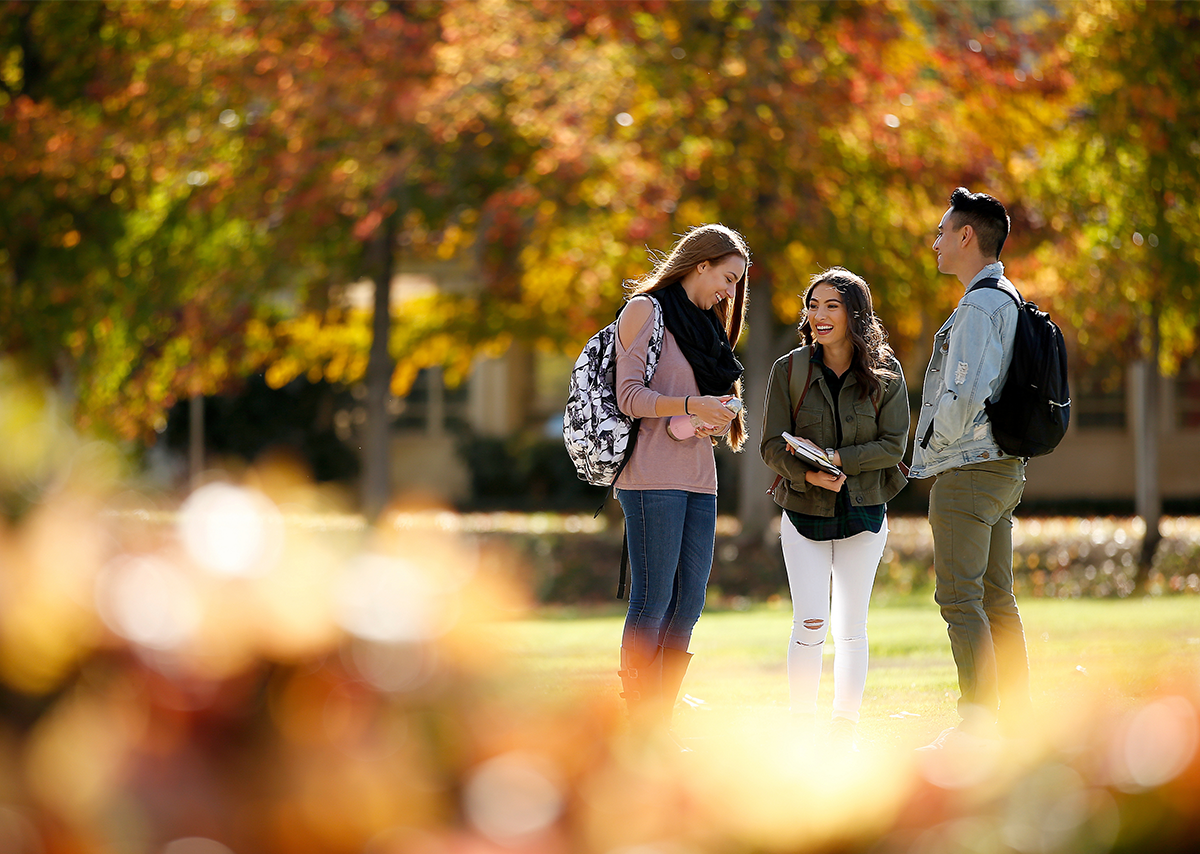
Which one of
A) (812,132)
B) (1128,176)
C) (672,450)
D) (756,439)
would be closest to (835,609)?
(672,450)

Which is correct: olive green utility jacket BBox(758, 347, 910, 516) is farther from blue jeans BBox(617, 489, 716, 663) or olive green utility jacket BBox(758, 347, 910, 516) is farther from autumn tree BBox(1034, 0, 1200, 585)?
autumn tree BBox(1034, 0, 1200, 585)

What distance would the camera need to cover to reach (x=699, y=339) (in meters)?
5.60

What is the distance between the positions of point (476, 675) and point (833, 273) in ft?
13.0

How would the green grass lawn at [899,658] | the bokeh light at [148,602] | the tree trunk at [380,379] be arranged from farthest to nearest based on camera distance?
the tree trunk at [380,379] < the green grass lawn at [899,658] < the bokeh light at [148,602]

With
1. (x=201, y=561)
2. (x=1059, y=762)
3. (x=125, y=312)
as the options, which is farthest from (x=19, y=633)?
(x=125, y=312)

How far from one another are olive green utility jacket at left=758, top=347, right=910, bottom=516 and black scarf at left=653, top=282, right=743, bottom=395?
0.87 feet

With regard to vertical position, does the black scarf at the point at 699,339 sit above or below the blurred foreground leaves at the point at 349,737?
above

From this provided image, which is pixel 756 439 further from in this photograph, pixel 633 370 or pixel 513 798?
pixel 513 798

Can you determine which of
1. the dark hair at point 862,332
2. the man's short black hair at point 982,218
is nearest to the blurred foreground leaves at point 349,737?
the dark hair at point 862,332

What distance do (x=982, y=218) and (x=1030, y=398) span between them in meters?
0.78

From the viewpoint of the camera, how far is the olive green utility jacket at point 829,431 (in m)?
5.60

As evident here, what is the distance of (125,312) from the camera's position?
17.0m

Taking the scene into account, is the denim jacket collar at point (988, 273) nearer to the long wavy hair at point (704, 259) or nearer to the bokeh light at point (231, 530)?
the long wavy hair at point (704, 259)

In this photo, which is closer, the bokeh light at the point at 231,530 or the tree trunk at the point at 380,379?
the bokeh light at the point at 231,530
